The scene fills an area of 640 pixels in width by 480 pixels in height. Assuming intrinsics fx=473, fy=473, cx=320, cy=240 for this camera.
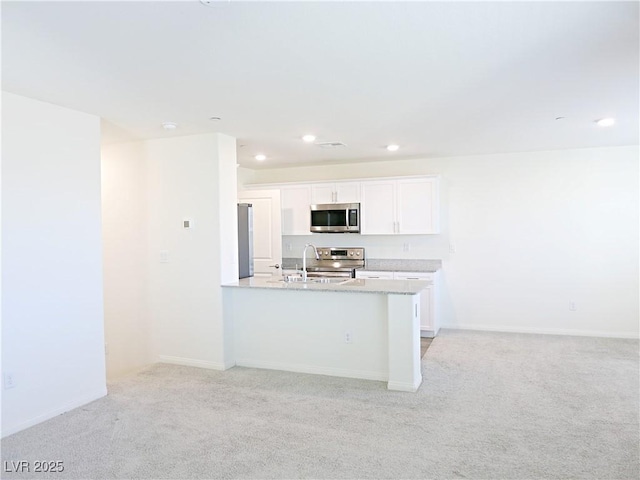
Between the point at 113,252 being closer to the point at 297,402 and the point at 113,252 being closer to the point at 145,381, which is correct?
the point at 145,381

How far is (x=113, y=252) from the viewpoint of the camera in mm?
5211

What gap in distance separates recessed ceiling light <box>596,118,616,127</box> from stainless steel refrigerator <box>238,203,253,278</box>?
3.71 metres

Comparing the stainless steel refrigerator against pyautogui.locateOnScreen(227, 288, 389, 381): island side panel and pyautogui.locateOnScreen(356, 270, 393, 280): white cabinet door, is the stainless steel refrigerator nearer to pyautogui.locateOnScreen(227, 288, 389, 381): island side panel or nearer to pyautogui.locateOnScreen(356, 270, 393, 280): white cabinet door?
pyautogui.locateOnScreen(227, 288, 389, 381): island side panel

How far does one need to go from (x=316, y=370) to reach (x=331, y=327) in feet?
1.48

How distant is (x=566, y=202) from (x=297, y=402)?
4360 millimetres

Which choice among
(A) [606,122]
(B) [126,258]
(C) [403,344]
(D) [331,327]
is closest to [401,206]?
(D) [331,327]

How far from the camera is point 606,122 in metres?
4.46

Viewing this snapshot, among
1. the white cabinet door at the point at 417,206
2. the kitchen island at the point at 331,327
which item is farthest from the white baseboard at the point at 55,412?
the white cabinet door at the point at 417,206

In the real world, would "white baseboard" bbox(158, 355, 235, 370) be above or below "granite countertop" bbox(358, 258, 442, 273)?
below

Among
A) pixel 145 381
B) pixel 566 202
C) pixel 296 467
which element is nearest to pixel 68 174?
pixel 145 381

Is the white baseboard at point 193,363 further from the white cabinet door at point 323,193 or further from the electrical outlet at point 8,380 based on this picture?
the white cabinet door at point 323,193

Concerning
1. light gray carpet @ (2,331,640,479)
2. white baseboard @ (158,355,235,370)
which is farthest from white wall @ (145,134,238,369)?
light gray carpet @ (2,331,640,479)

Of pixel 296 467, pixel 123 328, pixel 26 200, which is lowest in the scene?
pixel 296 467

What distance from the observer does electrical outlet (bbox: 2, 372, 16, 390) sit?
3.25 metres
